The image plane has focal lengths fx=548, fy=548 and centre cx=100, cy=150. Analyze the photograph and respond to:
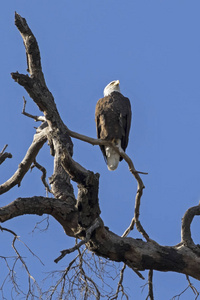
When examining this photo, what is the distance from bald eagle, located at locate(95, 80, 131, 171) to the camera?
21.7 ft

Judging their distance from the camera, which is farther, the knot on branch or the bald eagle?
the bald eagle

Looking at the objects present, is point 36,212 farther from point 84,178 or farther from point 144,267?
point 144,267

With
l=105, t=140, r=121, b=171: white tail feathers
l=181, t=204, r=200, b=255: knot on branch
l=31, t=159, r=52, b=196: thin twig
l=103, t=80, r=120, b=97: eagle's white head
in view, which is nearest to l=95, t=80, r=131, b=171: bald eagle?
l=105, t=140, r=121, b=171: white tail feathers

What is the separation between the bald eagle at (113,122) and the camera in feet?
21.7

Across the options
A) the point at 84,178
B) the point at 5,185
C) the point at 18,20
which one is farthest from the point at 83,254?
the point at 18,20

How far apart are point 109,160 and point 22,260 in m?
2.82

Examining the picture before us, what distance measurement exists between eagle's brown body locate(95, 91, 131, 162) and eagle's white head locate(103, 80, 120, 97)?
0.40 meters

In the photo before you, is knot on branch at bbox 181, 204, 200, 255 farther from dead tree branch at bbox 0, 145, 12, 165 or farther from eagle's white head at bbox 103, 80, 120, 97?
eagle's white head at bbox 103, 80, 120, 97

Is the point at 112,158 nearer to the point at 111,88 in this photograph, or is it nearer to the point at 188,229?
the point at 111,88

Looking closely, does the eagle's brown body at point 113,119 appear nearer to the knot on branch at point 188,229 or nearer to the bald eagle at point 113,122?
the bald eagle at point 113,122

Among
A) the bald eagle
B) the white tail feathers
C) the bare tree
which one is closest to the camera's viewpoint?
the bare tree

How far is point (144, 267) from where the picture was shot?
4.07 m

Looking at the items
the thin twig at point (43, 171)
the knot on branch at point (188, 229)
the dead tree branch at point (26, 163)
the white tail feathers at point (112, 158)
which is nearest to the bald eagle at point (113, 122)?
the white tail feathers at point (112, 158)

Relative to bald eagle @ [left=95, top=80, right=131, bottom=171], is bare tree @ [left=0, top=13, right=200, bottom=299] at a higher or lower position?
lower
